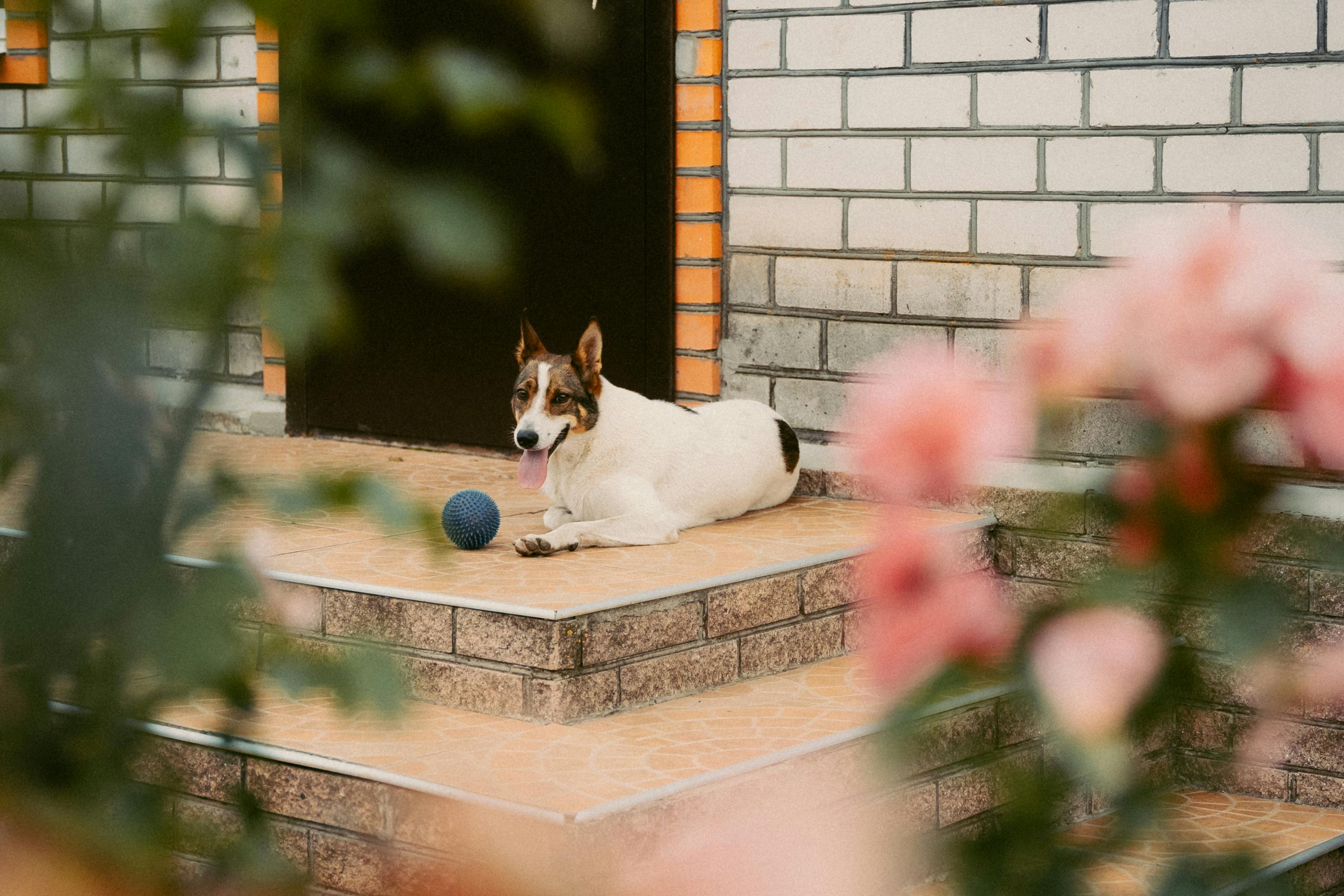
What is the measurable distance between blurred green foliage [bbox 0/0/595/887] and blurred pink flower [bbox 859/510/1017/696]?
19 centimetres

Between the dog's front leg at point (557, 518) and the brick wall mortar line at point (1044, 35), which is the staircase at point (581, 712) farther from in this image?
the brick wall mortar line at point (1044, 35)

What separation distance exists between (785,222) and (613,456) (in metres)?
1.11

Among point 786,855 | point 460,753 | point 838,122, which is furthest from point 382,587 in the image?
point 786,855

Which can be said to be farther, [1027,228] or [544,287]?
[544,287]

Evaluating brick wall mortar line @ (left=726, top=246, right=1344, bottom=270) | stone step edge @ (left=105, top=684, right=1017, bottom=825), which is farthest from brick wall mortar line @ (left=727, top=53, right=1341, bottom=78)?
stone step edge @ (left=105, top=684, right=1017, bottom=825)

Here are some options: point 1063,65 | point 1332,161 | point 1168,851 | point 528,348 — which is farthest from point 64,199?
point 1063,65

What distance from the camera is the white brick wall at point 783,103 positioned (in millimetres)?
4953

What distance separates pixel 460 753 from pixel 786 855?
2.53 metres

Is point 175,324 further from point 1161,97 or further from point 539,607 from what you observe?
point 1161,97

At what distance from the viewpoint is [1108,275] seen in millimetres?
583

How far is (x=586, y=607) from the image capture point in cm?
348

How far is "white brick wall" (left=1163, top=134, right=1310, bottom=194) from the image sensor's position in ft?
13.4

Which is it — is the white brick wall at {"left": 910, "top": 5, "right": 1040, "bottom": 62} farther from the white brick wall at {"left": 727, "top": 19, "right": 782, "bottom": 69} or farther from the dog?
the dog

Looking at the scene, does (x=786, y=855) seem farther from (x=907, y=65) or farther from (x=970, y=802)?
(x=907, y=65)
